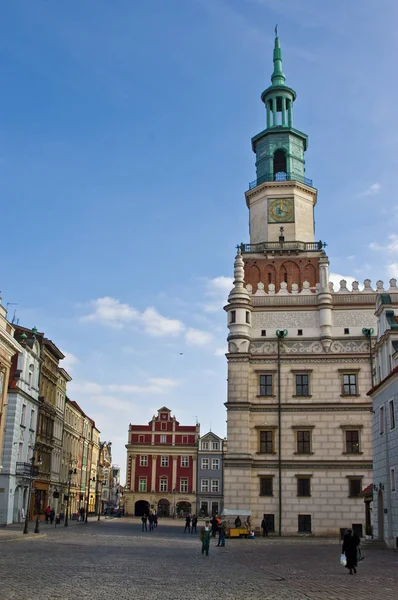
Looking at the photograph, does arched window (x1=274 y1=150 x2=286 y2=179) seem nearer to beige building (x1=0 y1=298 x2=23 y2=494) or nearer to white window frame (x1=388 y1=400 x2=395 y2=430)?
beige building (x1=0 y1=298 x2=23 y2=494)

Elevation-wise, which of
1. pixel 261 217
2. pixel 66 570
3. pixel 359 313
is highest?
pixel 261 217

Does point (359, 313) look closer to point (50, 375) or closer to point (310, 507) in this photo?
point (310, 507)

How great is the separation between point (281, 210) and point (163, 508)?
63.3m

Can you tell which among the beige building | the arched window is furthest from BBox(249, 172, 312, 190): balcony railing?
the beige building

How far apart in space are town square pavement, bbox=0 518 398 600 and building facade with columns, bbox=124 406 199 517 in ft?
251

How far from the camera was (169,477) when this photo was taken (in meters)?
102

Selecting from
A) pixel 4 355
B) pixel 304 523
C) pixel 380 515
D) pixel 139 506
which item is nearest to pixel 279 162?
pixel 4 355

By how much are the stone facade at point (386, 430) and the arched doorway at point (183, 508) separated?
2869 inches

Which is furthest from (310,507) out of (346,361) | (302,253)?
(302,253)

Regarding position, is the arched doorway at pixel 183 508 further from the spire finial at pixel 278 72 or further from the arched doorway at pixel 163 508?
the spire finial at pixel 278 72

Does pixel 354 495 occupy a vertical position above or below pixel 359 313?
below

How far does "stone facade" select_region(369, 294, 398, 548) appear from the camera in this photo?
2881 cm

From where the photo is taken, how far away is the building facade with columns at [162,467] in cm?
10088

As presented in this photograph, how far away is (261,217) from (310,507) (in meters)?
23.2
